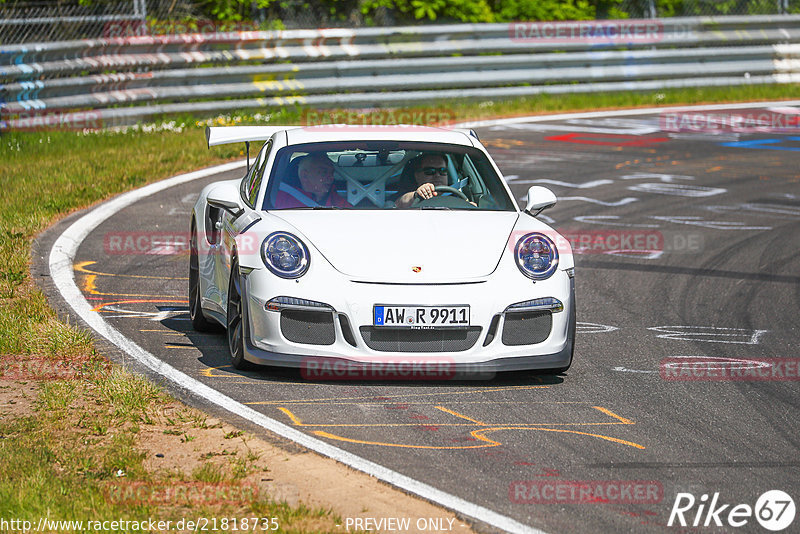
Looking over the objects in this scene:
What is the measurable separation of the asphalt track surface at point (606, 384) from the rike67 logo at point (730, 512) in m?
0.04

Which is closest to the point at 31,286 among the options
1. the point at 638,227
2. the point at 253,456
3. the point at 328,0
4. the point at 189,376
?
the point at 189,376

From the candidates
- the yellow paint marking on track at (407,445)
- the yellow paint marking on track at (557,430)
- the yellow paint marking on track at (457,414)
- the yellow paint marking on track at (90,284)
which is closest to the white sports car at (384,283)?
the yellow paint marking on track at (457,414)

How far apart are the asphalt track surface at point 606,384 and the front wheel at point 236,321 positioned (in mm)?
75

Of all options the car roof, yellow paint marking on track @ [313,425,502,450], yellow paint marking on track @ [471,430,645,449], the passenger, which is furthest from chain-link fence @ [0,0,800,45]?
yellow paint marking on track @ [471,430,645,449]

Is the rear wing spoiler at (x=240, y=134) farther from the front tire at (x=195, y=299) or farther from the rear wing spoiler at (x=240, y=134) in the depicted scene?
the front tire at (x=195, y=299)

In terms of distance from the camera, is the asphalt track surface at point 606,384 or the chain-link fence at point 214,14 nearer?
the asphalt track surface at point 606,384

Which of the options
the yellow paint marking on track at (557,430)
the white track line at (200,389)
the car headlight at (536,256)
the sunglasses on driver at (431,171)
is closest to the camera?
the white track line at (200,389)

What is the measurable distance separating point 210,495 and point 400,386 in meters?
1.88

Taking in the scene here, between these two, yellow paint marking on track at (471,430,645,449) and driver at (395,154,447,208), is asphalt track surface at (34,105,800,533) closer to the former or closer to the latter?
yellow paint marking on track at (471,430,645,449)

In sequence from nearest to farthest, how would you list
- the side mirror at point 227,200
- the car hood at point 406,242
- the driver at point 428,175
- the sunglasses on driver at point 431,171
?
the car hood at point 406,242 < the side mirror at point 227,200 < the driver at point 428,175 < the sunglasses on driver at point 431,171

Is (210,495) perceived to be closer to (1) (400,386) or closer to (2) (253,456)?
(2) (253,456)

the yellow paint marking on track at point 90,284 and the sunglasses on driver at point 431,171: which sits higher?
the sunglasses on driver at point 431,171

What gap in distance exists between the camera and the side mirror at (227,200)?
268 inches

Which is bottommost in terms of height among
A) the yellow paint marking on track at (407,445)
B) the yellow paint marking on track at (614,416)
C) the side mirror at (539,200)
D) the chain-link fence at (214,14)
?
the yellow paint marking on track at (614,416)
